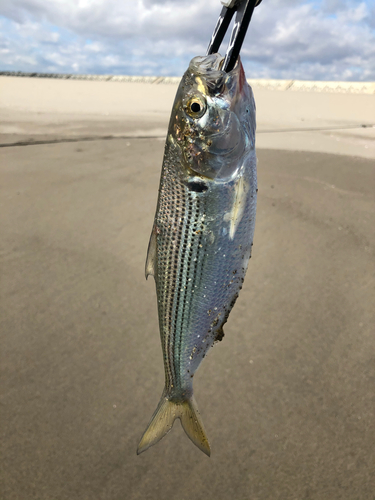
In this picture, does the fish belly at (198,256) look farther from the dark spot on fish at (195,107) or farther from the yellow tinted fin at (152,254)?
the dark spot on fish at (195,107)

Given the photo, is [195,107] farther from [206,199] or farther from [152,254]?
[152,254]

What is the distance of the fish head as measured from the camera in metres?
1.29

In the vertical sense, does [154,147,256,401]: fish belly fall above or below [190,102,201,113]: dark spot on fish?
below

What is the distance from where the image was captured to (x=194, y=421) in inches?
61.2

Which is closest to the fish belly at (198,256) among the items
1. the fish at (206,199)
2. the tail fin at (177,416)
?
the fish at (206,199)

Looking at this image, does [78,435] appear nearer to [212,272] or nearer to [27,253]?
[212,272]

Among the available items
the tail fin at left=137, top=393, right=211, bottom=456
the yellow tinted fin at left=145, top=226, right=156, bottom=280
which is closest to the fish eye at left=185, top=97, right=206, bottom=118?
the yellow tinted fin at left=145, top=226, right=156, bottom=280

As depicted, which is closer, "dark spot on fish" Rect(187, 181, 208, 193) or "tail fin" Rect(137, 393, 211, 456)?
"dark spot on fish" Rect(187, 181, 208, 193)

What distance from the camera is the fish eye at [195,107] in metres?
1.31

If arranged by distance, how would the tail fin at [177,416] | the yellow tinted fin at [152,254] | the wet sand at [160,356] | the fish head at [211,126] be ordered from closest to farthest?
the fish head at [211,126] → the yellow tinted fin at [152,254] → the tail fin at [177,416] → the wet sand at [160,356]

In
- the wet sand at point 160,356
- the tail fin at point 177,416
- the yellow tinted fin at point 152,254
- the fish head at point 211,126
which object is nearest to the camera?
the fish head at point 211,126

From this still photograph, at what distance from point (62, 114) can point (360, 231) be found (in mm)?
11039

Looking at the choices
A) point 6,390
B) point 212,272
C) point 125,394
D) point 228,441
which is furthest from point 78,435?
point 212,272

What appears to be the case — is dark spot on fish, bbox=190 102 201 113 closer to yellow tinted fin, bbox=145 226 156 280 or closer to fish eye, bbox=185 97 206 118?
fish eye, bbox=185 97 206 118
